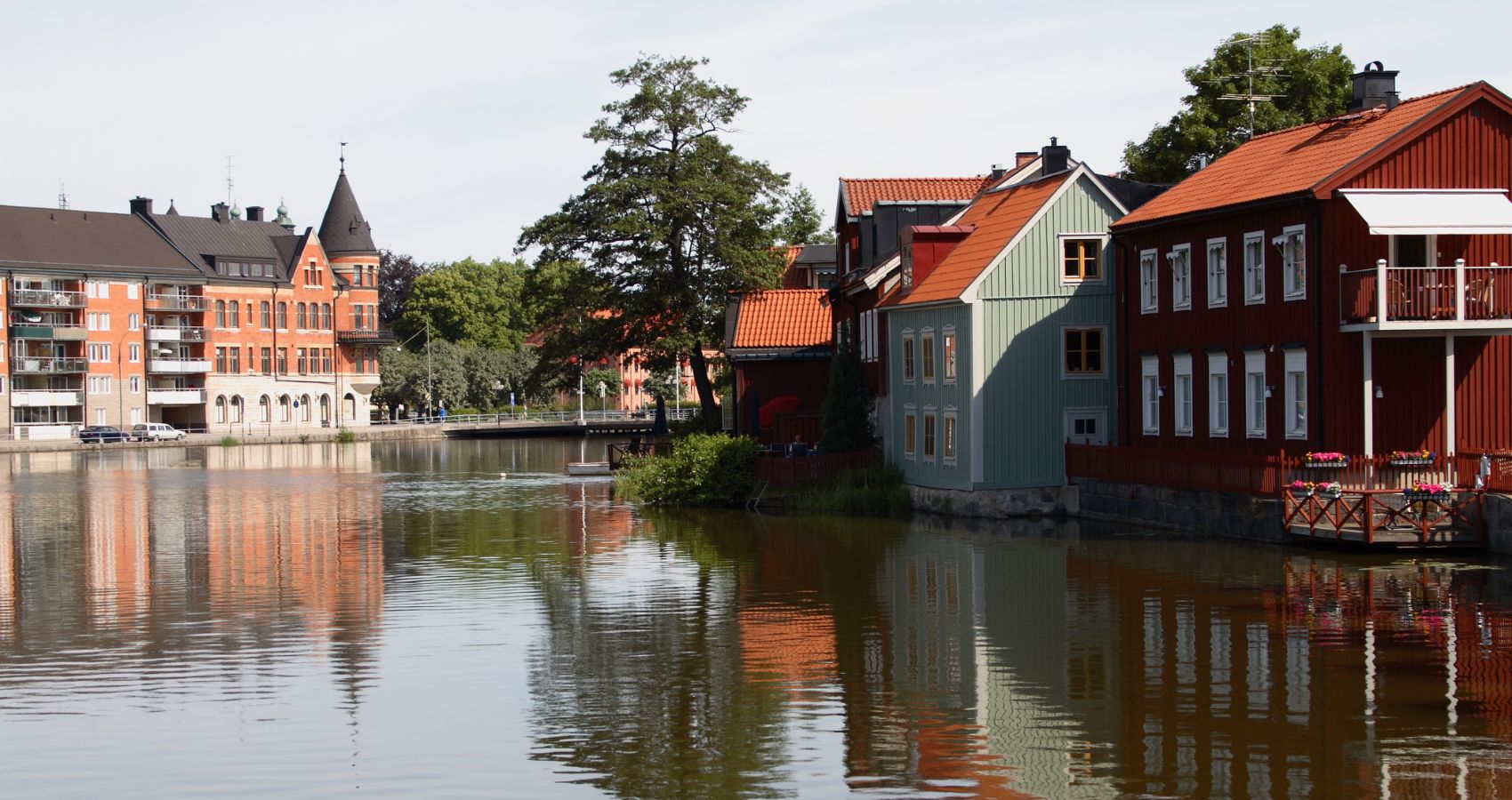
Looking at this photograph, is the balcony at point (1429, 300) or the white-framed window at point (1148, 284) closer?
the balcony at point (1429, 300)

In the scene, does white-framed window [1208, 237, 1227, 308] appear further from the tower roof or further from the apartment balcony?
the tower roof

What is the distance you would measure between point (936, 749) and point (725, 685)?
163 inches

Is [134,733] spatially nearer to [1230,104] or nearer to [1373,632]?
[1373,632]

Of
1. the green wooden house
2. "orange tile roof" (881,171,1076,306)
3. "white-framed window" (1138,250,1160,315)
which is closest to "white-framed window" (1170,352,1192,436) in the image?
"white-framed window" (1138,250,1160,315)

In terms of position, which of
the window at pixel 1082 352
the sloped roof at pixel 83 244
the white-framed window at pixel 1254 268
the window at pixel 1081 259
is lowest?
the window at pixel 1082 352

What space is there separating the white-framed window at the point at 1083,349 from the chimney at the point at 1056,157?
18.4 feet

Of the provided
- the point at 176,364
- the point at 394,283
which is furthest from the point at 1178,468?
the point at 394,283

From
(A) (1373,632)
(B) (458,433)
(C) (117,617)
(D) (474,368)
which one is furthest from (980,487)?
(D) (474,368)

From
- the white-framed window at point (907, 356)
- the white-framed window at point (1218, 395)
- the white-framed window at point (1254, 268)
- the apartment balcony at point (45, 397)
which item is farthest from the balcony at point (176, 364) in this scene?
the white-framed window at point (1254, 268)

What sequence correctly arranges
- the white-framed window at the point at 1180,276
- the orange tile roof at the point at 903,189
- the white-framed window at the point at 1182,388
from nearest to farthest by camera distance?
the white-framed window at the point at 1180,276 → the white-framed window at the point at 1182,388 → the orange tile roof at the point at 903,189

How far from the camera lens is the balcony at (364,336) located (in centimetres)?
12862

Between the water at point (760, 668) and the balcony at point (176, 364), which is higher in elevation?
the balcony at point (176, 364)

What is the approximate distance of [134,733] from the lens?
1877cm

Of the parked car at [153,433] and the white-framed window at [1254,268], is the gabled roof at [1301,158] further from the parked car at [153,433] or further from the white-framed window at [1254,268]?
the parked car at [153,433]
